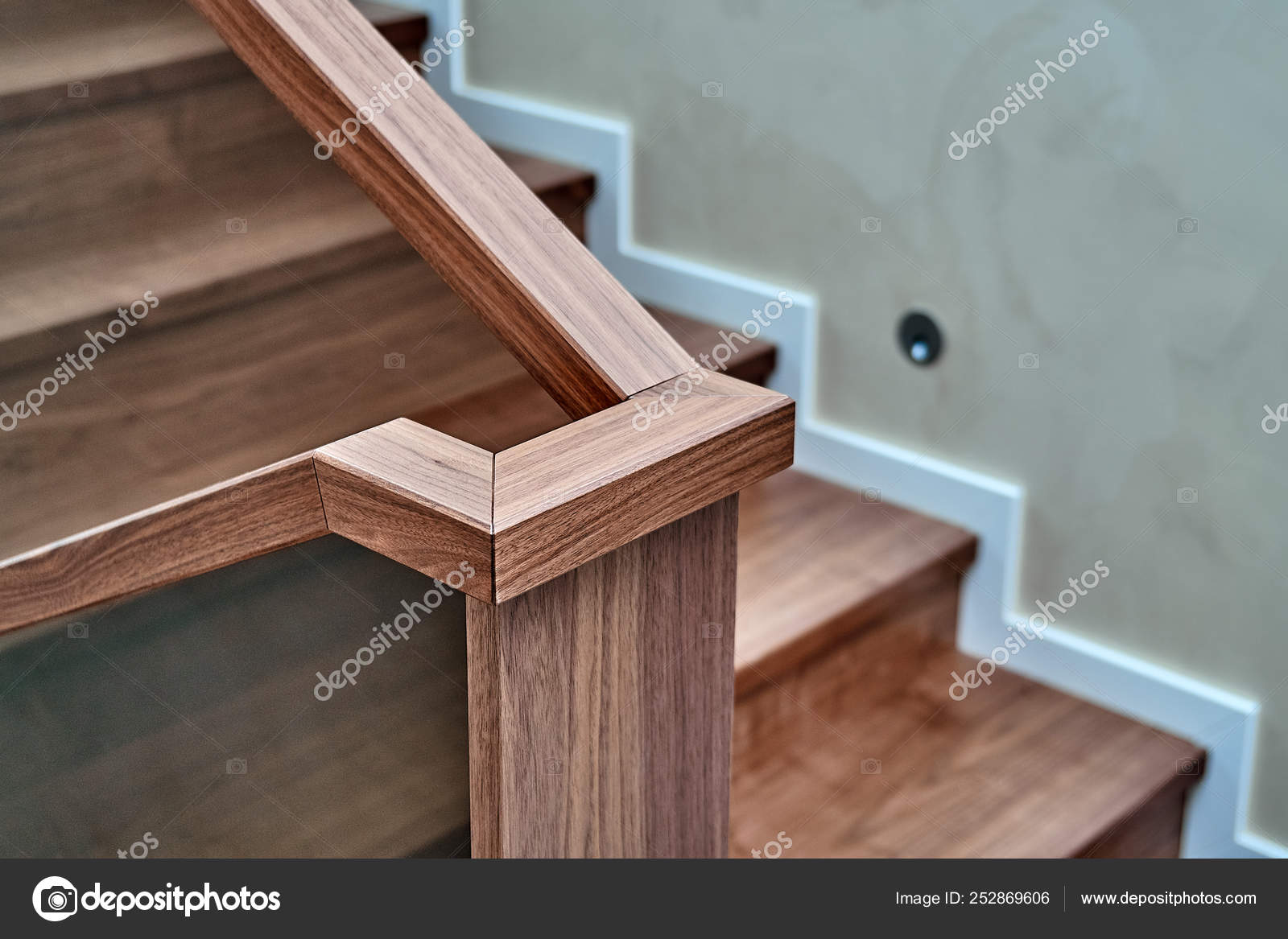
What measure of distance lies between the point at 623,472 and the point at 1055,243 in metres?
0.88

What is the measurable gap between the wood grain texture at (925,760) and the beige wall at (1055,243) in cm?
11

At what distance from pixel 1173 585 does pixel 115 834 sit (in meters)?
1.08

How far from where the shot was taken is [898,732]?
1.47 metres

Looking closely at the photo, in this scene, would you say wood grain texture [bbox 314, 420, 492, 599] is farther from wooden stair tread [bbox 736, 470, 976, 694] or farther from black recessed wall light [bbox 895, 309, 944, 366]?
black recessed wall light [bbox 895, 309, 944, 366]

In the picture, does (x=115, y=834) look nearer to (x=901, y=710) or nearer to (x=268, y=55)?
(x=268, y=55)

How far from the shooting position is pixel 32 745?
2.31 feet

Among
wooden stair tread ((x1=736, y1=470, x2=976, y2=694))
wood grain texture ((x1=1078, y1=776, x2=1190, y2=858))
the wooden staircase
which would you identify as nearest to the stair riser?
the wooden staircase

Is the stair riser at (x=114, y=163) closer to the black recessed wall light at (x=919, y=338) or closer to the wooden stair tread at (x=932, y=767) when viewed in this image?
the wooden stair tread at (x=932, y=767)

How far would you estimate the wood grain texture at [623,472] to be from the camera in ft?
1.94
